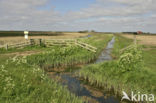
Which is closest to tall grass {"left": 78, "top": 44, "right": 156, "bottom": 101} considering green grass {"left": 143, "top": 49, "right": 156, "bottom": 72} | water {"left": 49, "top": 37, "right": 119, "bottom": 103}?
water {"left": 49, "top": 37, "right": 119, "bottom": 103}

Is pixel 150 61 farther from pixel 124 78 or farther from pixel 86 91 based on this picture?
pixel 86 91

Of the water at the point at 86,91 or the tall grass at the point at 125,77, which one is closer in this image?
the water at the point at 86,91

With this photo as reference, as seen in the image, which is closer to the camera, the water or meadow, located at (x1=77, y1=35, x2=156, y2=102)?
the water

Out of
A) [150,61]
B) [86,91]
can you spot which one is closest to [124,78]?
[86,91]

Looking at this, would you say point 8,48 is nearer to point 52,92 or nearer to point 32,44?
point 32,44

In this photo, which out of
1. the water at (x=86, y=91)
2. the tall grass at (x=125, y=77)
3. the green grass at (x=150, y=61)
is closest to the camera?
the water at (x=86, y=91)

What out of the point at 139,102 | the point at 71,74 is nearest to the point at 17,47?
the point at 71,74

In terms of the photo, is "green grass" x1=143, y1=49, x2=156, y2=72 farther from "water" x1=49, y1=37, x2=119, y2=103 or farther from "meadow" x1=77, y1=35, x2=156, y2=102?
"water" x1=49, y1=37, x2=119, y2=103

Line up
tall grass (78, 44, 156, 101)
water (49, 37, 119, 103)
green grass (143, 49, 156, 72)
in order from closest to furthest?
water (49, 37, 119, 103)
tall grass (78, 44, 156, 101)
green grass (143, 49, 156, 72)

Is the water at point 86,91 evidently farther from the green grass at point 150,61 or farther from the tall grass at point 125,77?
the green grass at point 150,61

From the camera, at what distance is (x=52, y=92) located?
21.8ft

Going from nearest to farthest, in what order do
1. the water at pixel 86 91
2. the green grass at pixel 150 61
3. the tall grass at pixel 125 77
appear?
the water at pixel 86 91
the tall grass at pixel 125 77
the green grass at pixel 150 61

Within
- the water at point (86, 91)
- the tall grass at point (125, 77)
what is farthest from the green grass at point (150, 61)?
the water at point (86, 91)

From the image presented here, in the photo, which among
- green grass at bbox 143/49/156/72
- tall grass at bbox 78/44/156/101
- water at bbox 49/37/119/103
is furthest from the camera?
green grass at bbox 143/49/156/72
